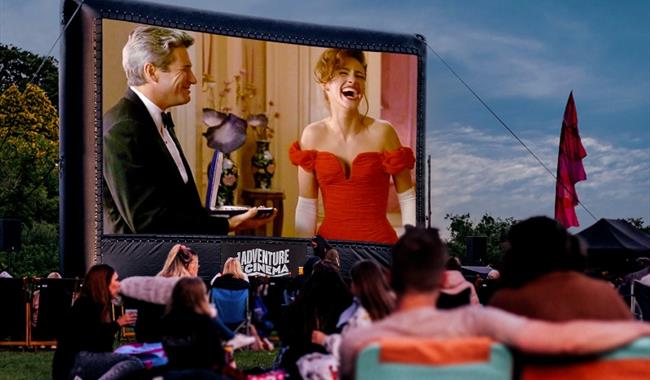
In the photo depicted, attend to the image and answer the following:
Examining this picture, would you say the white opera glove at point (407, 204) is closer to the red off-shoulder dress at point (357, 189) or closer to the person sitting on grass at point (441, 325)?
the red off-shoulder dress at point (357, 189)

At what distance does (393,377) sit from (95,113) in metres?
13.5

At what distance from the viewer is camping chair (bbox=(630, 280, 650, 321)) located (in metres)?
13.9

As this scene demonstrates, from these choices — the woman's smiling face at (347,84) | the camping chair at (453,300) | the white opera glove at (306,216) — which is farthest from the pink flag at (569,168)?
the camping chair at (453,300)

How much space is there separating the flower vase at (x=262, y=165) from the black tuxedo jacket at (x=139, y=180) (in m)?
1.50

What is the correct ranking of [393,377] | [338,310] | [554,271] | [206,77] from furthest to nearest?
[206,77] < [338,310] < [554,271] < [393,377]

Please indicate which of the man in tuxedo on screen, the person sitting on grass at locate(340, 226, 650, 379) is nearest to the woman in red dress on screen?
the man in tuxedo on screen

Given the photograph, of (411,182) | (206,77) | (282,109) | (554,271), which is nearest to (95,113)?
(206,77)

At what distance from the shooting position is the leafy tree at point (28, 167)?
122 ft

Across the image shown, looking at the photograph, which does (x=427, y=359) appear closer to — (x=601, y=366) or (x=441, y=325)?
(x=441, y=325)

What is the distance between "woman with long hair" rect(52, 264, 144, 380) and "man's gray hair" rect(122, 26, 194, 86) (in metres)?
9.55

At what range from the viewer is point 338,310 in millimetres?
7883

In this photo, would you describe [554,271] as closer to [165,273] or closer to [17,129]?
[165,273]

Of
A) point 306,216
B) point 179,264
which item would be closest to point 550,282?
point 179,264

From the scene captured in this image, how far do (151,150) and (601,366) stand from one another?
13621 mm
